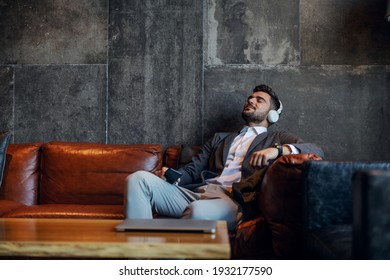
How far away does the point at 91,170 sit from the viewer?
3258 millimetres

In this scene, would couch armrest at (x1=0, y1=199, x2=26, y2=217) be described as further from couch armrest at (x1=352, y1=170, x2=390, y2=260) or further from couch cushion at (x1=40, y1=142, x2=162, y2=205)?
couch armrest at (x1=352, y1=170, x2=390, y2=260)

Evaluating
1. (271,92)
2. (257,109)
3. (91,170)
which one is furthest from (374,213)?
(91,170)

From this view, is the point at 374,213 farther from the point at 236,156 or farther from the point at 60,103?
the point at 60,103

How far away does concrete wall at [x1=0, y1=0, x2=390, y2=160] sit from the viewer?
11.7 ft

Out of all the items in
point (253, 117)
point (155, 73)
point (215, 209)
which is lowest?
point (215, 209)

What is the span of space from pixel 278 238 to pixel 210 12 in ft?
6.71

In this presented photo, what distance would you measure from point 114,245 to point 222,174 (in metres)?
1.67

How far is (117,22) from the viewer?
Answer: 3.66 metres

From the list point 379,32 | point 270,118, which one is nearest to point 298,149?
point 270,118

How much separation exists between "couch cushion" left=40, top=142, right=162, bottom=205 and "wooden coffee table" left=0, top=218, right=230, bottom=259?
1597 mm

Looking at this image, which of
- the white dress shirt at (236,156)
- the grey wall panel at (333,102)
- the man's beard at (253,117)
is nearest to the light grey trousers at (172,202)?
the white dress shirt at (236,156)

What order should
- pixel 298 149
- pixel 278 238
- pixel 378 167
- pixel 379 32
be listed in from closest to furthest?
pixel 378 167 → pixel 278 238 → pixel 298 149 → pixel 379 32

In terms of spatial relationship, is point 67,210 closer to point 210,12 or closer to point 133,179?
point 133,179

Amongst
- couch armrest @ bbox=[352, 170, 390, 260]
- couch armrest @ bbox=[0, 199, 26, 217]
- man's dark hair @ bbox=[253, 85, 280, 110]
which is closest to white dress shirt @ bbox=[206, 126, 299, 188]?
man's dark hair @ bbox=[253, 85, 280, 110]
